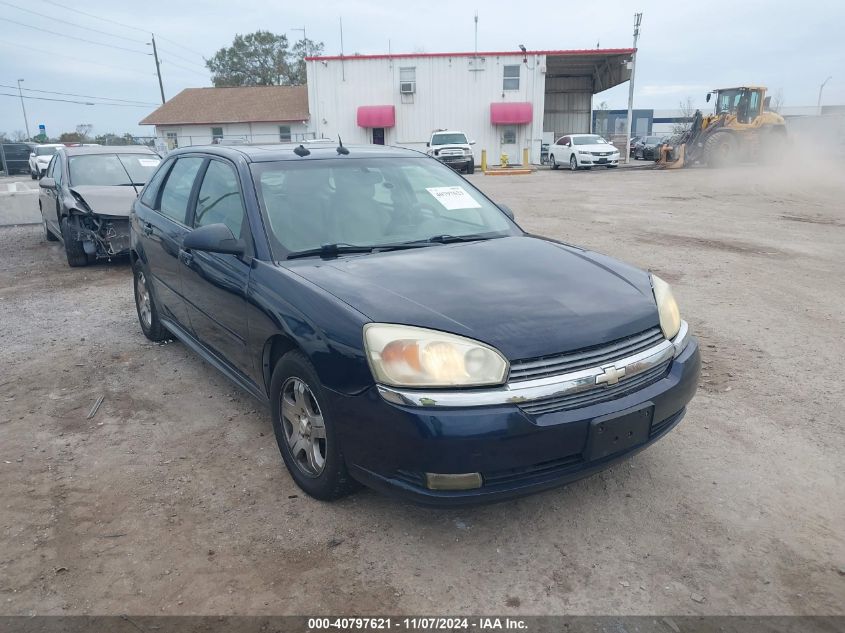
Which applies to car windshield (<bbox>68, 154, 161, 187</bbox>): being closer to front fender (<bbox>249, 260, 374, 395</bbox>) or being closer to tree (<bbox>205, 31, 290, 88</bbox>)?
front fender (<bbox>249, 260, 374, 395</bbox>)

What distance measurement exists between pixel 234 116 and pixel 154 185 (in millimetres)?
42834

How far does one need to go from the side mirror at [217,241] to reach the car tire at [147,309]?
1943 mm

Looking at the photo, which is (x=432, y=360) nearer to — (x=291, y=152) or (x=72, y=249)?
(x=291, y=152)

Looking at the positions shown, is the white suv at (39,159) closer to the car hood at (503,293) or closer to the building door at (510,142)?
the building door at (510,142)

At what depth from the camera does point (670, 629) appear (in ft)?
7.26

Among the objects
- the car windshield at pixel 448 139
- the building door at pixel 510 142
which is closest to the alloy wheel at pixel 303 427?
the car windshield at pixel 448 139

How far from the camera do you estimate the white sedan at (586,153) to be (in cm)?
2919

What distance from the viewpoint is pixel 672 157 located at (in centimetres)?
2884

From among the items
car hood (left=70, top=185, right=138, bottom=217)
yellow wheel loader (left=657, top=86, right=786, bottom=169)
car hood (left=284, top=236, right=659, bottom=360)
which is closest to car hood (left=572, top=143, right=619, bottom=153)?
yellow wheel loader (left=657, top=86, right=786, bottom=169)

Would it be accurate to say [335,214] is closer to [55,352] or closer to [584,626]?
[584,626]

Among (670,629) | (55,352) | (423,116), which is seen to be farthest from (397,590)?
(423,116)

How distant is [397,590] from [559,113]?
151 ft

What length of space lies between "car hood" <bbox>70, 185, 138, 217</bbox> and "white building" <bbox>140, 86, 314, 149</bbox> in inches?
1389

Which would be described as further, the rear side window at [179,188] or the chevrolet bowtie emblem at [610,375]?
the rear side window at [179,188]
